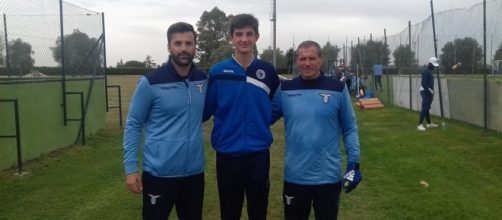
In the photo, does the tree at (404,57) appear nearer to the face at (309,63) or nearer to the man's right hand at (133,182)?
the face at (309,63)

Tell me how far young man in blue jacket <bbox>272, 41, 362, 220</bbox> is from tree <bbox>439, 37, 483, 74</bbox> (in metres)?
10.5

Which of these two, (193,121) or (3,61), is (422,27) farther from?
(193,121)

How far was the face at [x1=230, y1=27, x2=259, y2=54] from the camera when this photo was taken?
389cm

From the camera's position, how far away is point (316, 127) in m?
3.79

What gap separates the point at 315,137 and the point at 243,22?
99cm

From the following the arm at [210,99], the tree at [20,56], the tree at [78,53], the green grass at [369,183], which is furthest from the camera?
the tree at [78,53]

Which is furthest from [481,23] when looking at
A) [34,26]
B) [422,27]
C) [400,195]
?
[34,26]

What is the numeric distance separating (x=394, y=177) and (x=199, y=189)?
466 cm

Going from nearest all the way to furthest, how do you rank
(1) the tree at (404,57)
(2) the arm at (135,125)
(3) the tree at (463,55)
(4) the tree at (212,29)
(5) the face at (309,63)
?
1. (2) the arm at (135,125)
2. (5) the face at (309,63)
3. (3) the tree at (463,55)
4. (1) the tree at (404,57)
5. (4) the tree at (212,29)

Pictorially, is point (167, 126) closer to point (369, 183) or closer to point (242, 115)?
point (242, 115)

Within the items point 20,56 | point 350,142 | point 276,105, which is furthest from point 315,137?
point 20,56

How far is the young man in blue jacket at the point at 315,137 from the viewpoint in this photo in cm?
380

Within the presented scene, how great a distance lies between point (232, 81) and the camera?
3871 millimetres

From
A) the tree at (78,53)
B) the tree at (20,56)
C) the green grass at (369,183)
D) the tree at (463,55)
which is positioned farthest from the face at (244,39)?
the tree at (463,55)
